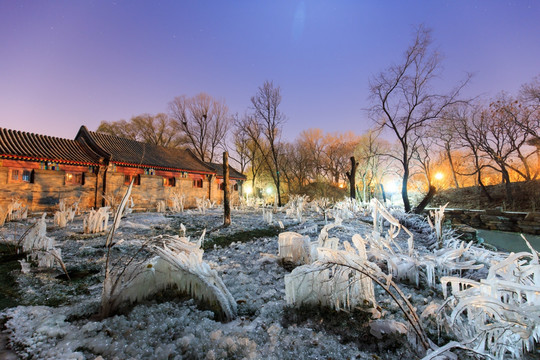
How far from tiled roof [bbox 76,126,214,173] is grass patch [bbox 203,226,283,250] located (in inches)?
385

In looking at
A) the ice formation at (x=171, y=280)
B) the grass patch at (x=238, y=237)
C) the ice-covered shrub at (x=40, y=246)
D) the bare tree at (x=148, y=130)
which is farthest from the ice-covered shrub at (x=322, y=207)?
the bare tree at (x=148, y=130)

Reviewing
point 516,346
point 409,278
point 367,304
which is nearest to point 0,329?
point 367,304

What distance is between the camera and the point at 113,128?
33.6m

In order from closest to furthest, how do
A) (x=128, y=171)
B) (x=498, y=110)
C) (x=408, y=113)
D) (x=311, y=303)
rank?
1. (x=311, y=303)
2. (x=408, y=113)
3. (x=128, y=171)
4. (x=498, y=110)

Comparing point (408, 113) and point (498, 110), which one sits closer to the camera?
point (408, 113)

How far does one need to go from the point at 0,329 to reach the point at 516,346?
14.3ft

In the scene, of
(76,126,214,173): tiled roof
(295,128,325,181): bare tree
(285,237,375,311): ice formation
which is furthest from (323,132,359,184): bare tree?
(285,237,375,311): ice formation

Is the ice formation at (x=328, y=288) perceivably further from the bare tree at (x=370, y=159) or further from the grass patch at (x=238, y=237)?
the bare tree at (x=370, y=159)

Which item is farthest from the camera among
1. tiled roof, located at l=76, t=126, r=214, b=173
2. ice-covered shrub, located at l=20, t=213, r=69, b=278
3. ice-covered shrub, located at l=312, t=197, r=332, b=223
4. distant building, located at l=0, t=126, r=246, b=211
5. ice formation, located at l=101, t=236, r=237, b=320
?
tiled roof, located at l=76, t=126, r=214, b=173

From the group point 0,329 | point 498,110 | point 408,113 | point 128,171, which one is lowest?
point 0,329

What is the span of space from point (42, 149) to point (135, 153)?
18.6 ft

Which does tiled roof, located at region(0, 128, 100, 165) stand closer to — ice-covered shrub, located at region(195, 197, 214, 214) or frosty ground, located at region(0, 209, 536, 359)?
ice-covered shrub, located at region(195, 197, 214, 214)

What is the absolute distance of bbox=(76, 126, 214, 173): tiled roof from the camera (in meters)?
16.5

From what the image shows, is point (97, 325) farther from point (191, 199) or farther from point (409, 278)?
point (191, 199)
